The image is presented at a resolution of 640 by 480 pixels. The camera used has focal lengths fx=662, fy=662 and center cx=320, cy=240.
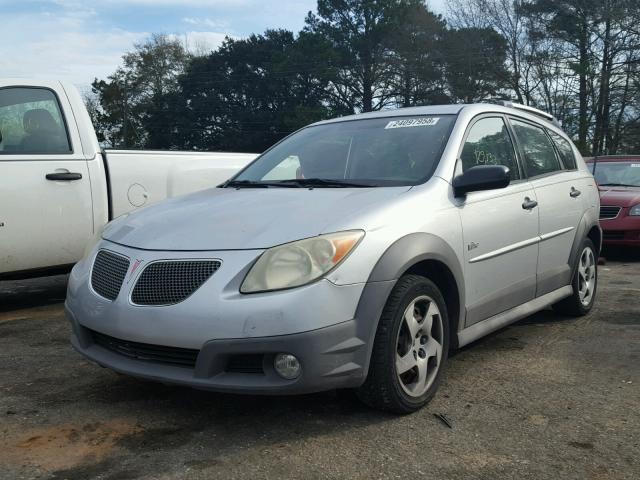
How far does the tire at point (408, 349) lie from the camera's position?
298 cm

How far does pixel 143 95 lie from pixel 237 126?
357 inches

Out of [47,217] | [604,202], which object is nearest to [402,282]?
[47,217]

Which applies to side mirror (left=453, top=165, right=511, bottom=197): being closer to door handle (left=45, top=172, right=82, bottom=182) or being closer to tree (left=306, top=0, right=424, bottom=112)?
door handle (left=45, top=172, right=82, bottom=182)

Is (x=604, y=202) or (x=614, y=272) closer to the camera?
(x=614, y=272)

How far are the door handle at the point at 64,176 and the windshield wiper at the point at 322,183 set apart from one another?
7.18ft

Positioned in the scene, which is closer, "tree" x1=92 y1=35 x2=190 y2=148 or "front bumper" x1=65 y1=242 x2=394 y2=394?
"front bumper" x1=65 y1=242 x2=394 y2=394

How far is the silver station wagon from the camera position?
279 cm

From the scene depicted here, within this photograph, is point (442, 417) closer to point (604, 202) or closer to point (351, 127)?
point (351, 127)

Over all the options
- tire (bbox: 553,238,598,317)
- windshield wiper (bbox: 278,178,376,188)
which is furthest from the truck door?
tire (bbox: 553,238,598,317)

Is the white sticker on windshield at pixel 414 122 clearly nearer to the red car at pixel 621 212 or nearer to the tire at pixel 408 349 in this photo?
the tire at pixel 408 349

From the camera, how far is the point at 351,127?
432 cm

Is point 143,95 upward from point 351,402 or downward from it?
upward

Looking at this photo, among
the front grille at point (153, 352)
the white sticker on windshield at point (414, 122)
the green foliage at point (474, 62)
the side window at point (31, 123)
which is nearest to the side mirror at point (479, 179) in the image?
the white sticker on windshield at point (414, 122)

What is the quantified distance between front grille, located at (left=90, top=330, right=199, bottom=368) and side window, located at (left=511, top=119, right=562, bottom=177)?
2681mm
